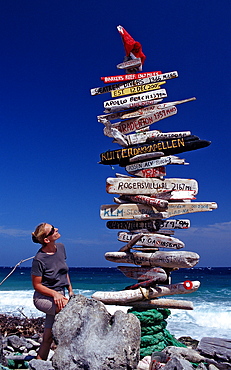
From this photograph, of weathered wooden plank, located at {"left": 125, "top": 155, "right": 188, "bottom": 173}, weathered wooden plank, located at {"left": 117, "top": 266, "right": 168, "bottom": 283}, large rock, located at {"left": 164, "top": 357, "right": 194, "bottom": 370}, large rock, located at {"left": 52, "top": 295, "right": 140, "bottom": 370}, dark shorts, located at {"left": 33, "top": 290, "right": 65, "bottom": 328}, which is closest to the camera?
large rock, located at {"left": 52, "top": 295, "right": 140, "bottom": 370}

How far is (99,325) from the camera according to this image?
3506 mm

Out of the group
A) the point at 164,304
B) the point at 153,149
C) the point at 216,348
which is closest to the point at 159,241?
the point at 164,304

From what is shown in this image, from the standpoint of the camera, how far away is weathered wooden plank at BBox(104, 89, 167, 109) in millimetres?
7055

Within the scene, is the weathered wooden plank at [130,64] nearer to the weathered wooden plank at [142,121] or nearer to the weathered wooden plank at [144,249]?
the weathered wooden plank at [142,121]

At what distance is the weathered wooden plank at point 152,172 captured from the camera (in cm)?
680

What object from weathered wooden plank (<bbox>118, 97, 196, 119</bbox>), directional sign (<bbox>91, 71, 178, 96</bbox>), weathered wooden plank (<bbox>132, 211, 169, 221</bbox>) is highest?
directional sign (<bbox>91, 71, 178, 96</bbox>)

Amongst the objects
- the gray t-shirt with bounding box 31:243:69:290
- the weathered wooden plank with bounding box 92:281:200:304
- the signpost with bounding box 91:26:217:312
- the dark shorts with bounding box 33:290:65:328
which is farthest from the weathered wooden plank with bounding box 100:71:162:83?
the dark shorts with bounding box 33:290:65:328

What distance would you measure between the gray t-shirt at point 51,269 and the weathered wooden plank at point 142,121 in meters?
3.35

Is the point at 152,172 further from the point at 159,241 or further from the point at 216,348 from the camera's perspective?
Answer: the point at 216,348

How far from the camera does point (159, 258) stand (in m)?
6.33

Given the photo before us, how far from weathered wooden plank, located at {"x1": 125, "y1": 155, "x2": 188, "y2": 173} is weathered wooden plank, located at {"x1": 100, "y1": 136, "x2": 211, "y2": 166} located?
0.13m

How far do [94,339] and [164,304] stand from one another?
127 inches

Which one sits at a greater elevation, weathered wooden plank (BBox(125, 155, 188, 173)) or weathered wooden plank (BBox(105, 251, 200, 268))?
weathered wooden plank (BBox(125, 155, 188, 173))

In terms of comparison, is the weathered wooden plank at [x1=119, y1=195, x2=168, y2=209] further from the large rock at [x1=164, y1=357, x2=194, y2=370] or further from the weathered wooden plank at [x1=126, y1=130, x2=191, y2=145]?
→ the large rock at [x1=164, y1=357, x2=194, y2=370]
